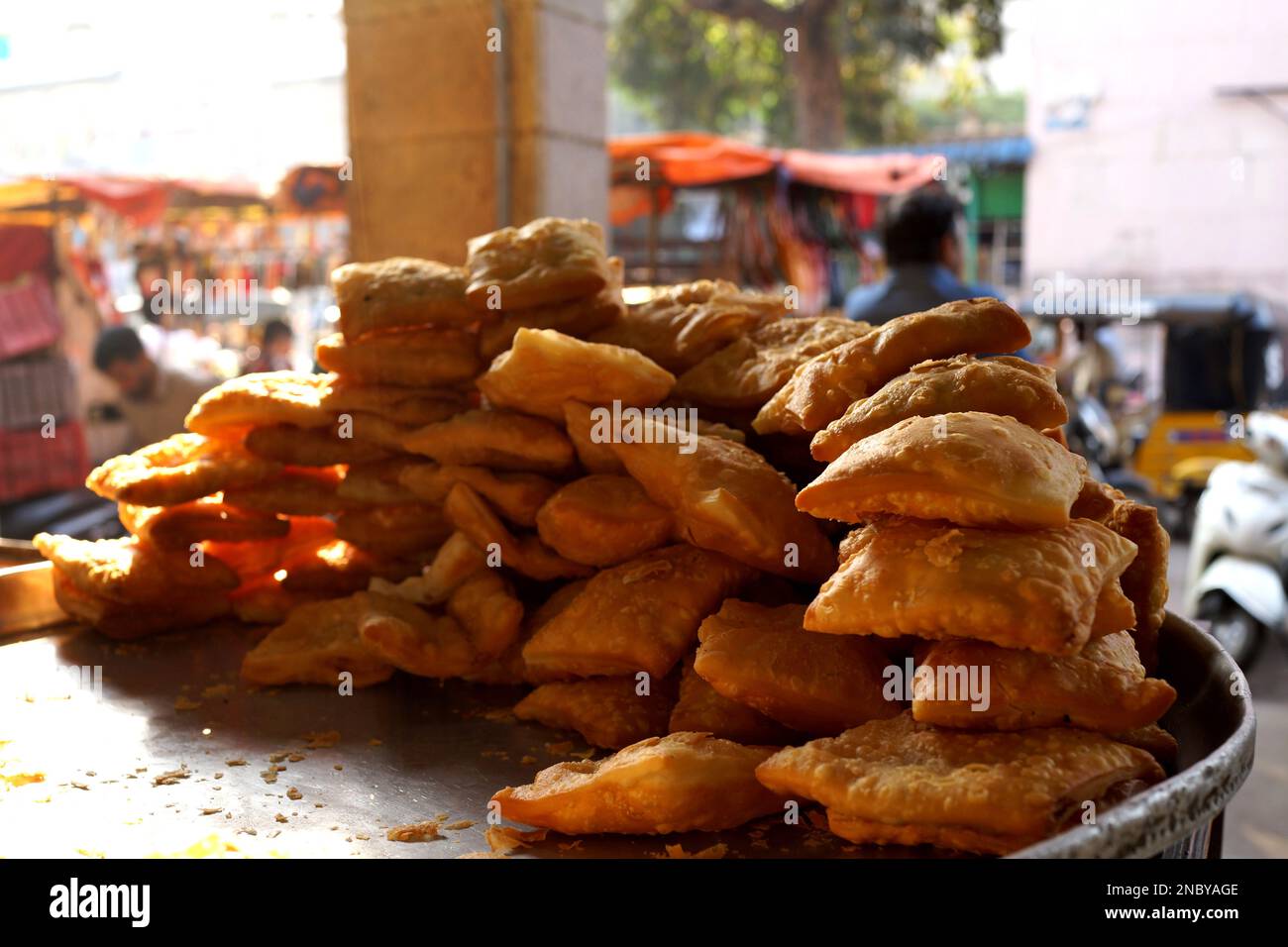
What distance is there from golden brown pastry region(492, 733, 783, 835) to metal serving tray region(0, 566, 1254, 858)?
30 mm

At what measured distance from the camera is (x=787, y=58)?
1811cm

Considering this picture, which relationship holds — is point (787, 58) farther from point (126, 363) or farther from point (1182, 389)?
point (126, 363)

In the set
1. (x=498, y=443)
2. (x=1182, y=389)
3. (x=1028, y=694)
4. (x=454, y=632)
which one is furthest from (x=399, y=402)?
(x=1182, y=389)

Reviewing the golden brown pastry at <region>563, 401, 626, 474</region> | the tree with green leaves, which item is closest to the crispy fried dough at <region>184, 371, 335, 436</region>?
the golden brown pastry at <region>563, 401, 626, 474</region>

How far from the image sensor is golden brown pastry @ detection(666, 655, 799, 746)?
1635 mm

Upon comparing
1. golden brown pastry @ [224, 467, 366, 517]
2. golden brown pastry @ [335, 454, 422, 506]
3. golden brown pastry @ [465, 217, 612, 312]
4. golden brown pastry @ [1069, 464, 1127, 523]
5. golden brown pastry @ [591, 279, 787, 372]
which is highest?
golden brown pastry @ [465, 217, 612, 312]

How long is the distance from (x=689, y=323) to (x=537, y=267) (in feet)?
1.09

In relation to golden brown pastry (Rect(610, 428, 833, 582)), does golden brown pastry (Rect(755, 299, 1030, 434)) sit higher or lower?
higher

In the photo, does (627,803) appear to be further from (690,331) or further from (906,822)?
(690,331)

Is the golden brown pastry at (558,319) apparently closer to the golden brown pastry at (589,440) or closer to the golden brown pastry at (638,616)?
the golden brown pastry at (589,440)

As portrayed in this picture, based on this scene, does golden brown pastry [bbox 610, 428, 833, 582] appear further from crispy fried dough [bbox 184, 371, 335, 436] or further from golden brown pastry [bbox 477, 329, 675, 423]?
crispy fried dough [bbox 184, 371, 335, 436]
